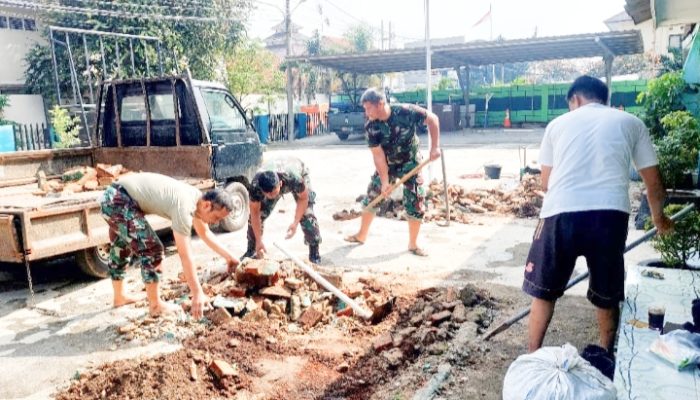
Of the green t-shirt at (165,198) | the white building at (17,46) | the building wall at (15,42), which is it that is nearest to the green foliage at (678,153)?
the green t-shirt at (165,198)

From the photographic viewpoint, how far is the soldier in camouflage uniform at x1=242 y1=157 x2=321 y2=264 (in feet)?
15.4

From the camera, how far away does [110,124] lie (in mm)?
7258

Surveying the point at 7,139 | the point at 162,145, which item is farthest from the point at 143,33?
the point at 162,145

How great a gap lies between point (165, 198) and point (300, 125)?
2181 centimetres

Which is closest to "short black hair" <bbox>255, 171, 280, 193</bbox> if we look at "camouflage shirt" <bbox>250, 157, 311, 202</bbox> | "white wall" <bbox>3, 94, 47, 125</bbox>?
"camouflage shirt" <bbox>250, 157, 311, 202</bbox>

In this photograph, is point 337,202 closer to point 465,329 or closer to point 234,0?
point 465,329

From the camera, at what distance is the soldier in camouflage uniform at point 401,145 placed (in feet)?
19.1

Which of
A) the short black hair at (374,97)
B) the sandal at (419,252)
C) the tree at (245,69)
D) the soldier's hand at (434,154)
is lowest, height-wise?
the sandal at (419,252)

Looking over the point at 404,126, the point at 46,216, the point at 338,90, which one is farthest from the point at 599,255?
the point at 338,90

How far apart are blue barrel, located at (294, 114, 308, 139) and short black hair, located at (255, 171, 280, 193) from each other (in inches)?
821

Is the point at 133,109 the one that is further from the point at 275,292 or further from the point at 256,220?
the point at 275,292

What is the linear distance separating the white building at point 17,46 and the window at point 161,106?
1447 cm

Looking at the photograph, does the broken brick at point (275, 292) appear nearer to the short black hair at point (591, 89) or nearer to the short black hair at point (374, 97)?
the short black hair at point (374, 97)

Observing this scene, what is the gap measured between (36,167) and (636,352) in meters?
6.33
